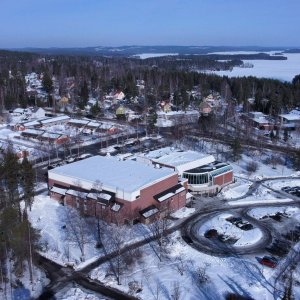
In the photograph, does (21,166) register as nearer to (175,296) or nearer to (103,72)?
(175,296)

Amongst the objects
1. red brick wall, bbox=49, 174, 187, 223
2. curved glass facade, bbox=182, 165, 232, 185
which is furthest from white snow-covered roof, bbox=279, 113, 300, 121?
red brick wall, bbox=49, 174, 187, 223

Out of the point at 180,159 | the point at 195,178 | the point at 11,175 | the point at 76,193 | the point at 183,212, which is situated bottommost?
the point at 183,212

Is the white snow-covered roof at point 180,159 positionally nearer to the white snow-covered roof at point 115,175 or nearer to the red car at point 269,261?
the white snow-covered roof at point 115,175

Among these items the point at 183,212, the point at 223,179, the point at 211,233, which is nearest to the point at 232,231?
the point at 211,233

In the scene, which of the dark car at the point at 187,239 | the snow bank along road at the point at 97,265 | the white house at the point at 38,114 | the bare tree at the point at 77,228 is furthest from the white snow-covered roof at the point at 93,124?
the dark car at the point at 187,239

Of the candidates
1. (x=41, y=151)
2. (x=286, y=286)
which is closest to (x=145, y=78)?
(x=41, y=151)

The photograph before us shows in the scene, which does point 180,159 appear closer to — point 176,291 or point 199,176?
point 199,176
